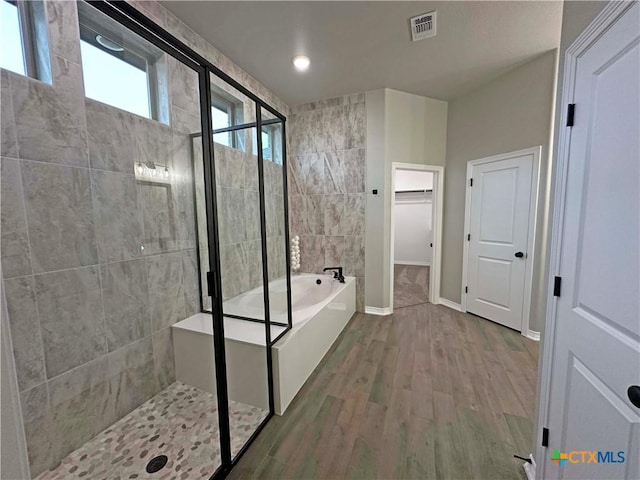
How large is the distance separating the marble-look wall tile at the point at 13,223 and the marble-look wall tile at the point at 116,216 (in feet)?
1.09

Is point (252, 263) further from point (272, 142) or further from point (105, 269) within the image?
point (272, 142)

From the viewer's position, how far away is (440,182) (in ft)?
12.6

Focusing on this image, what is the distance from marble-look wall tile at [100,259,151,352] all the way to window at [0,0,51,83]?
1.08 meters

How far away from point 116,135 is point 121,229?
61 centimetres

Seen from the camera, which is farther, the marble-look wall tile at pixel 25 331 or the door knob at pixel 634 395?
the marble-look wall tile at pixel 25 331

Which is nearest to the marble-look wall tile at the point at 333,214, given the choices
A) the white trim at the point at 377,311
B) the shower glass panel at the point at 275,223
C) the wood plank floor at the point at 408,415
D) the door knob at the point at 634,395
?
the white trim at the point at 377,311

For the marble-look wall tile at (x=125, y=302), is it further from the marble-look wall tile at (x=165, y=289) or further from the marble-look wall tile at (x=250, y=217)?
the marble-look wall tile at (x=250, y=217)

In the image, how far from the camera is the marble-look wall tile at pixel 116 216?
165cm

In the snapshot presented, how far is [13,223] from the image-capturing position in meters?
1.29

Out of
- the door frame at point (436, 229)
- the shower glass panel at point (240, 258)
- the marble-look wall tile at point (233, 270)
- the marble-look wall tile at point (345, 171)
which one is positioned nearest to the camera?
the shower glass panel at point (240, 258)

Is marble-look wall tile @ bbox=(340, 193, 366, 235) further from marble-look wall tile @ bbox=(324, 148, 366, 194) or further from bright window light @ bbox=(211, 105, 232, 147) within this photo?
bright window light @ bbox=(211, 105, 232, 147)

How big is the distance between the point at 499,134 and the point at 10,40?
13.3ft

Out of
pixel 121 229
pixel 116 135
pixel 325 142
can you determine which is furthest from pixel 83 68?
pixel 325 142

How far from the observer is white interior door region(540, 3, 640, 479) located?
31.9 inches
